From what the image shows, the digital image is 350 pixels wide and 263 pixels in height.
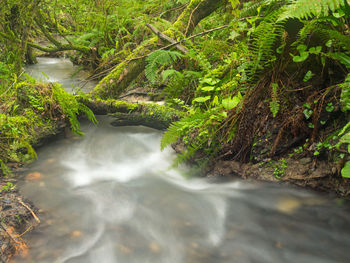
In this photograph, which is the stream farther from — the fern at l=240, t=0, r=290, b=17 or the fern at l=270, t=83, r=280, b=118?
the fern at l=240, t=0, r=290, b=17

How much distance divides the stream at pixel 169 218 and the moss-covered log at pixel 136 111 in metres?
0.76

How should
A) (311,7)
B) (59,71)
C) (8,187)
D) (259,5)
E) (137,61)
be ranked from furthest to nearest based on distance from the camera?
(59,71), (137,61), (259,5), (8,187), (311,7)

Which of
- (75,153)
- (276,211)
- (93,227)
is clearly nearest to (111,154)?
(75,153)

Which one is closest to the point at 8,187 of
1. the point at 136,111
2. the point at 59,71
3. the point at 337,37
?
the point at 136,111

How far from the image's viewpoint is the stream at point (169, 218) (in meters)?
2.03

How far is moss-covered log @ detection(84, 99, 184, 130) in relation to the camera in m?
3.69

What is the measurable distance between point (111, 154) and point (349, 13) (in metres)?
3.16

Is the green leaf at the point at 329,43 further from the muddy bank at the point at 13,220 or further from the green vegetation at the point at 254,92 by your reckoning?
the muddy bank at the point at 13,220

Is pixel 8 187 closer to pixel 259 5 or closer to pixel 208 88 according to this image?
pixel 208 88

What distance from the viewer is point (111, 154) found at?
3.73 metres

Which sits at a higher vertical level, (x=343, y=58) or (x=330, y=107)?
(x=343, y=58)

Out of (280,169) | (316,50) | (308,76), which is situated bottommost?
(280,169)

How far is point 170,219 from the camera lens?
8.20 ft

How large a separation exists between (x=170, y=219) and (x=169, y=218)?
0.02m
